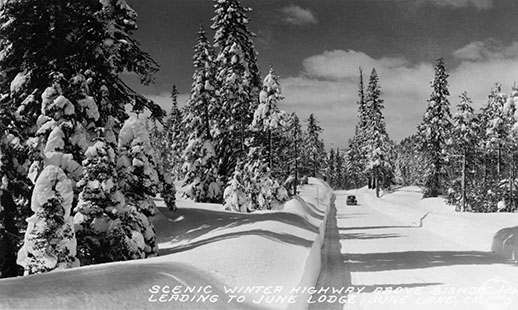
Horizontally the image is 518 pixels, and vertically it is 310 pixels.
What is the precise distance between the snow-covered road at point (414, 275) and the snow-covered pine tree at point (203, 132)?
1207cm

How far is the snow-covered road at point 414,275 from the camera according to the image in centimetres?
1029

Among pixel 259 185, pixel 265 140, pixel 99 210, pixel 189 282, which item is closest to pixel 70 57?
pixel 99 210

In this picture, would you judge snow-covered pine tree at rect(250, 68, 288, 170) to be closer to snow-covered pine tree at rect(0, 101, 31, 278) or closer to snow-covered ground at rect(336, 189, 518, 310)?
snow-covered ground at rect(336, 189, 518, 310)

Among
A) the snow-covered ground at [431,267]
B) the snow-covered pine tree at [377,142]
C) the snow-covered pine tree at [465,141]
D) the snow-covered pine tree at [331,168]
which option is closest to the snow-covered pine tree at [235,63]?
the snow-covered ground at [431,267]

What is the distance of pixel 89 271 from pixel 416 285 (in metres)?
9.73

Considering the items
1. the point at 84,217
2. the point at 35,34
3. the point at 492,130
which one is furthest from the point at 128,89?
the point at 492,130

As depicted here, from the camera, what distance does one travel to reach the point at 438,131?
53.1 m

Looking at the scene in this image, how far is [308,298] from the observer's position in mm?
10188

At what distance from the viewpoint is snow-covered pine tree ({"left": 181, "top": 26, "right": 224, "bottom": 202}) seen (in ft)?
101

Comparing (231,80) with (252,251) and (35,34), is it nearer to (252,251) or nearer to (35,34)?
(35,34)

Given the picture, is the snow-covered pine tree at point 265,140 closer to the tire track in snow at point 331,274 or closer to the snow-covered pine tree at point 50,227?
the tire track in snow at point 331,274

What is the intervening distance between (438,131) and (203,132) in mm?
34934

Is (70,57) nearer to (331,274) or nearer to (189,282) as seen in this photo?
(189,282)

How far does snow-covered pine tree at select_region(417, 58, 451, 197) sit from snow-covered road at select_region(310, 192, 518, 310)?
114 ft
